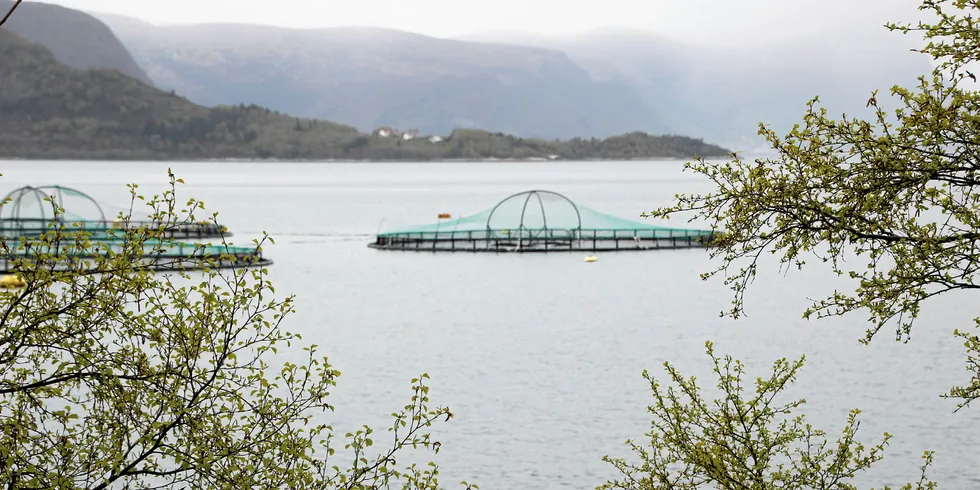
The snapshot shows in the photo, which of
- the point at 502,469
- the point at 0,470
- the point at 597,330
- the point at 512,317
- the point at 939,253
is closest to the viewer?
the point at 0,470

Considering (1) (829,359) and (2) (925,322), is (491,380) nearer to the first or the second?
(1) (829,359)

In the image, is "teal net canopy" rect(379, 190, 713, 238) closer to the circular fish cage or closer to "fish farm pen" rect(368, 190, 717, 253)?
"fish farm pen" rect(368, 190, 717, 253)

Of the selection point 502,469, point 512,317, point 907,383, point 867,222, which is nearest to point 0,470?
point 867,222

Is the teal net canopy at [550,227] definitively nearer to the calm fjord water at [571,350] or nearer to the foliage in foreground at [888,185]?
the calm fjord water at [571,350]

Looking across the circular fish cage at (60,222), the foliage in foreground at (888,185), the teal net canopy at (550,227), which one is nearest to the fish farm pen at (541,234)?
the teal net canopy at (550,227)

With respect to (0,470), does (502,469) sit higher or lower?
lower

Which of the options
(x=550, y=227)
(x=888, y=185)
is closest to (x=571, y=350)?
(x=888, y=185)

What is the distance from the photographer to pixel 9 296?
1038 cm

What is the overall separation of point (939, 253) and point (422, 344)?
1779 inches

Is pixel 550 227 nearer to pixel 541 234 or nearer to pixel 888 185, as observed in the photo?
pixel 541 234

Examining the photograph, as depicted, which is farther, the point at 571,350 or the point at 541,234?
the point at 541,234

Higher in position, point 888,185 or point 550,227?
point 888,185

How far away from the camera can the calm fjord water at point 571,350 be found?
3147 cm

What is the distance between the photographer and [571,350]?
52906mm
